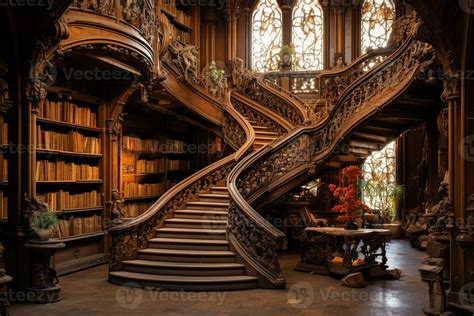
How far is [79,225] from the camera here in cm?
966

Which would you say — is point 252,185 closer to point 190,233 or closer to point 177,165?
point 190,233

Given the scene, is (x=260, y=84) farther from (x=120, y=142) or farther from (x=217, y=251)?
(x=217, y=251)

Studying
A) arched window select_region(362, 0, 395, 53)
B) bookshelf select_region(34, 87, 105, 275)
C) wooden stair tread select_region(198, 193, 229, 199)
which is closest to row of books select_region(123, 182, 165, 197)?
bookshelf select_region(34, 87, 105, 275)

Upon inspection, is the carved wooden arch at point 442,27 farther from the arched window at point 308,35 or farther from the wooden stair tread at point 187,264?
the arched window at point 308,35

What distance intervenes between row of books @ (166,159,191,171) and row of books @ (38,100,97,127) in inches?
143

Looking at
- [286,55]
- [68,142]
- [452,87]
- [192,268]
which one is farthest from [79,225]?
[286,55]

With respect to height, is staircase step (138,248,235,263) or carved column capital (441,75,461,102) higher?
carved column capital (441,75,461,102)

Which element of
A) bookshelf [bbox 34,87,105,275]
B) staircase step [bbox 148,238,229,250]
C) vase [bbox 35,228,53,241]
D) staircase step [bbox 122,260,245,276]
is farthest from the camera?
bookshelf [bbox 34,87,105,275]

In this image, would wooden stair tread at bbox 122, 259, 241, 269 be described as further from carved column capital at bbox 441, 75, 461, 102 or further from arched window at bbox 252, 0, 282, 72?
arched window at bbox 252, 0, 282, 72

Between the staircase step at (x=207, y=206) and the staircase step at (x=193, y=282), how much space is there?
2.08 metres

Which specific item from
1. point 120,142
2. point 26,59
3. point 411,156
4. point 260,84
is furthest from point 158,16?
point 411,156

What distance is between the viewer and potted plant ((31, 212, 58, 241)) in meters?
6.75

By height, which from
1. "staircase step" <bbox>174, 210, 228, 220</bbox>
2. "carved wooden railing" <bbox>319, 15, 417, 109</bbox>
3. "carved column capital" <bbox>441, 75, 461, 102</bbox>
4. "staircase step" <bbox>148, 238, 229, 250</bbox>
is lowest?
"staircase step" <bbox>148, 238, 229, 250</bbox>

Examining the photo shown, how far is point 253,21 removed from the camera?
52.8 feet
